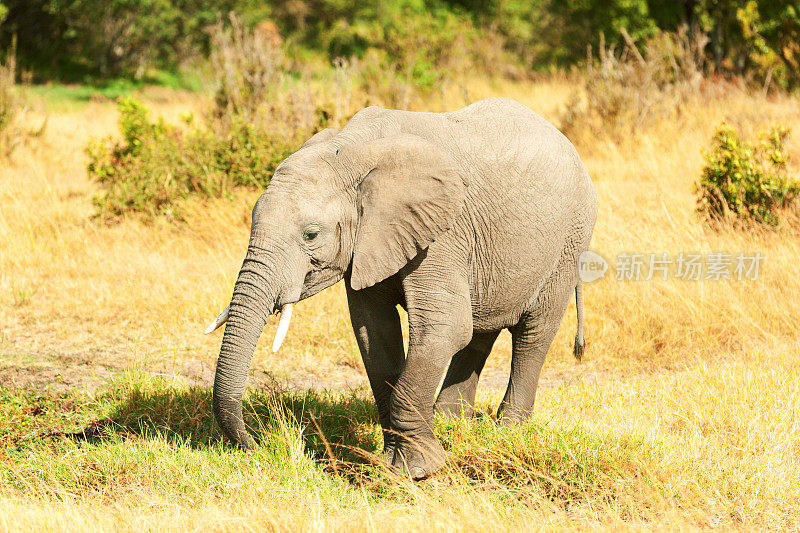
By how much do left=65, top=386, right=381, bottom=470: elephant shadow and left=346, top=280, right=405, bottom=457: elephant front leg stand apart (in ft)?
1.61

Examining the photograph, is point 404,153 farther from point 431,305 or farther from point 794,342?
point 794,342

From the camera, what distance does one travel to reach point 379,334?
438cm

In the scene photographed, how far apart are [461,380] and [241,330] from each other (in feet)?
5.95

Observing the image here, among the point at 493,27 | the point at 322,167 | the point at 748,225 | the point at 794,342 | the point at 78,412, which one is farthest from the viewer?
the point at 493,27

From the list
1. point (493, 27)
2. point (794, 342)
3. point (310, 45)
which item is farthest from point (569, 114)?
point (310, 45)

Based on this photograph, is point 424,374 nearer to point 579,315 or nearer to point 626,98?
point 579,315

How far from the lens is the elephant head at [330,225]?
12.1ft

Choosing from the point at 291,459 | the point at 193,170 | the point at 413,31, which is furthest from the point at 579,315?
the point at 413,31

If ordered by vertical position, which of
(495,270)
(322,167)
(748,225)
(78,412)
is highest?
(322,167)

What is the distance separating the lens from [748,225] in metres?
8.49

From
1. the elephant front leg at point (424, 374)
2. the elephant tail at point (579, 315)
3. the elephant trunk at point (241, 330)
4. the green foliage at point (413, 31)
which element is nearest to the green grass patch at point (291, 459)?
the elephant front leg at point (424, 374)

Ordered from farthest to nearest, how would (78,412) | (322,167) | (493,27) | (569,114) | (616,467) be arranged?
(493,27)
(569,114)
(78,412)
(616,467)
(322,167)

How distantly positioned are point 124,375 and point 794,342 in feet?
16.3

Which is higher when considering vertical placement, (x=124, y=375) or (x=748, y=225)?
(x=748, y=225)
